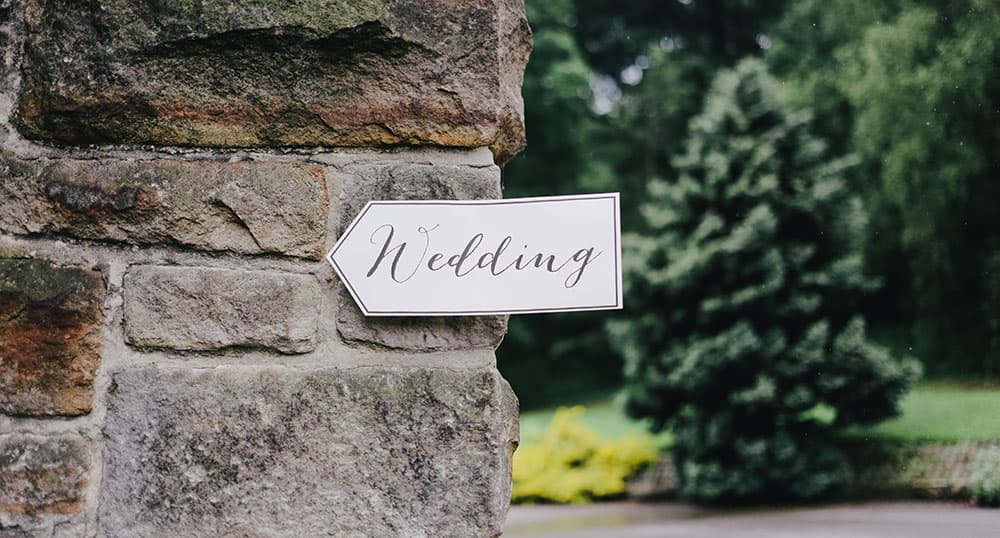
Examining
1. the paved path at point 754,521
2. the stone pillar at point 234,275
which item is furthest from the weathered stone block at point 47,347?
the paved path at point 754,521

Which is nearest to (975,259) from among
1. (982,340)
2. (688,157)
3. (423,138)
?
(982,340)

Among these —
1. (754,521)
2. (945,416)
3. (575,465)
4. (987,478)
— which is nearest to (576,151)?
(575,465)

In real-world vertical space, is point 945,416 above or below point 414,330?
below

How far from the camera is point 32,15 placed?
1134 mm

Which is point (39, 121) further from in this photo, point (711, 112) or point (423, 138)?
point (711, 112)

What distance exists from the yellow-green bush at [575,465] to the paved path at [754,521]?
16 cm

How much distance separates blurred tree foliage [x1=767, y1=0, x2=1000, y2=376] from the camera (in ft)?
20.8

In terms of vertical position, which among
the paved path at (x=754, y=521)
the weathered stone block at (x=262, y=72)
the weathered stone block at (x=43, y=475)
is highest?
the weathered stone block at (x=262, y=72)

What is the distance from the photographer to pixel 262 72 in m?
1.12

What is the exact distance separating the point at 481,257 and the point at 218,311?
1.11ft

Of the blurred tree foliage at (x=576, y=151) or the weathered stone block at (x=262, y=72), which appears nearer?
the weathered stone block at (x=262, y=72)

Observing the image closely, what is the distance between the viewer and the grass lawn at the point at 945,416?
4926 millimetres

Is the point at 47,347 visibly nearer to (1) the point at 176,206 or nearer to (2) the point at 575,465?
(1) the point at 176,206

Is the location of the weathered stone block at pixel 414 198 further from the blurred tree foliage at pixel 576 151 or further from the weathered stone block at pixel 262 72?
the blurred tree foliage at pixel 576 151
